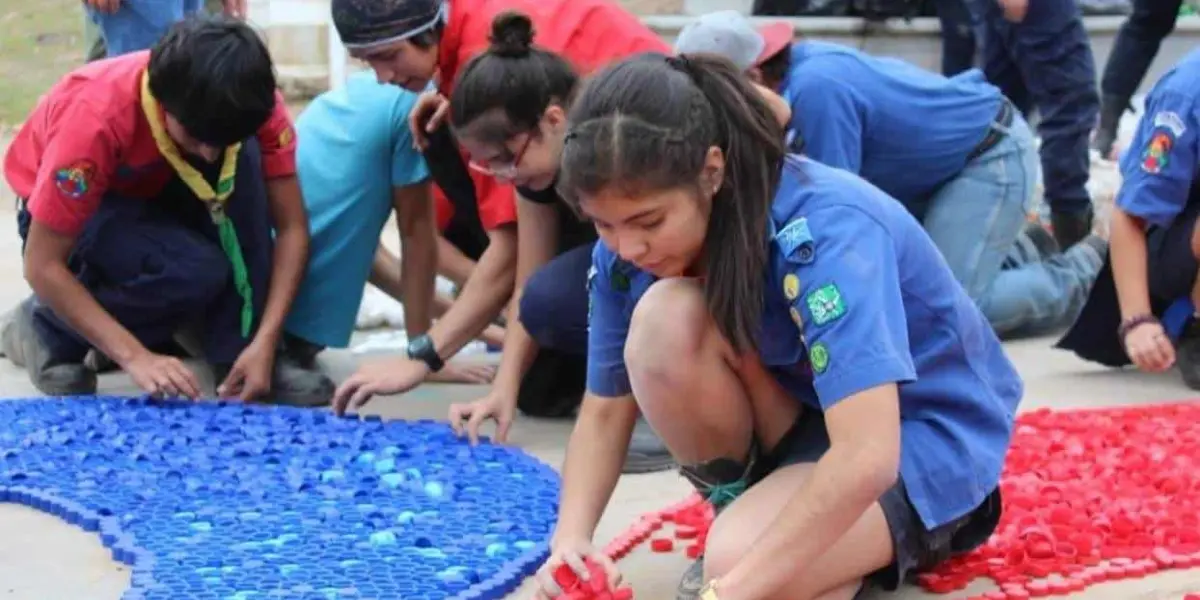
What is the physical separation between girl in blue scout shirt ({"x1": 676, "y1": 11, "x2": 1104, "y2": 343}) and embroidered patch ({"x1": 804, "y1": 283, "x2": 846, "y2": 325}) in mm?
1522

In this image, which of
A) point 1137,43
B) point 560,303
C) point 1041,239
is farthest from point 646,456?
point 1137,43

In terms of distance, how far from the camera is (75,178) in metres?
3.64

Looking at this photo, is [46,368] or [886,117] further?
[886,117]

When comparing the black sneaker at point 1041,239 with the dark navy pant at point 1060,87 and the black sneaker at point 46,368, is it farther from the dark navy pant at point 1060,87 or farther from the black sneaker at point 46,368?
the black sneaker at point 46,368

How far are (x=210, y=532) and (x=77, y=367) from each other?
1.23m

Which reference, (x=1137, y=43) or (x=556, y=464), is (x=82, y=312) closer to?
(x=556, y=464)

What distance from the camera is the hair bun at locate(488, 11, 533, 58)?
10.6ft

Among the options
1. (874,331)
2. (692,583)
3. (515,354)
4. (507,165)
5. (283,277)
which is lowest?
(283,277)

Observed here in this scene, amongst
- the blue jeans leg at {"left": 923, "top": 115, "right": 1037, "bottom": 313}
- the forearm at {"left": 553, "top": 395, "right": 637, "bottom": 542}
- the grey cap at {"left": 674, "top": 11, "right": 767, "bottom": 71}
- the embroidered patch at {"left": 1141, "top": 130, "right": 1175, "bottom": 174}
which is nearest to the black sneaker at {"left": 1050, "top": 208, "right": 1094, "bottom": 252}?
the blue jeans leg at {"left": 923, "top": 115, "right": 1037, "bottom": 313}

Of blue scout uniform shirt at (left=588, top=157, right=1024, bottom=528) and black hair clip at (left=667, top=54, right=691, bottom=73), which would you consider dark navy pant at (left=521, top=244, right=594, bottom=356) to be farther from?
black hair clip at (left=667, top=54, right=691, bottom=73)

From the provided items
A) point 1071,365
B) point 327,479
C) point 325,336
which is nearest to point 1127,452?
point 1071,365

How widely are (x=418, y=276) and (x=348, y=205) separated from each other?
24 cm

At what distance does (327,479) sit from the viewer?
3.21 m

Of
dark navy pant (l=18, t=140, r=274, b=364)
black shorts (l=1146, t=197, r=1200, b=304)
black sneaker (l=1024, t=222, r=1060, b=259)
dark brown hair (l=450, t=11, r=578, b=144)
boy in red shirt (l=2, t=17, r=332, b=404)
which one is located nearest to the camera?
dark brown hair (l=450, t=11, r=578, b=144)
